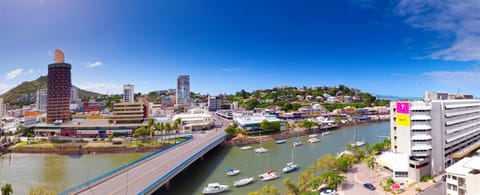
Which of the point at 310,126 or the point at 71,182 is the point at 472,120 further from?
the point at 71,182

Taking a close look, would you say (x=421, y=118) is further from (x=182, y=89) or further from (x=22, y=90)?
(x=22, y=90)

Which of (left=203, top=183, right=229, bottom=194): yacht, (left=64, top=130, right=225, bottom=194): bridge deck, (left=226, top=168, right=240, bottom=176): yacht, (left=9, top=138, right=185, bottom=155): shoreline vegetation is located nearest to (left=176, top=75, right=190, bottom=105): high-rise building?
(left=9, top=138, right=185, bottom=155): shoreline vegetation

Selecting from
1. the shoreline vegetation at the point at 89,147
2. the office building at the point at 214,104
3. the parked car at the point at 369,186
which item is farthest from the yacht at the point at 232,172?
the office building at the point at 214,104

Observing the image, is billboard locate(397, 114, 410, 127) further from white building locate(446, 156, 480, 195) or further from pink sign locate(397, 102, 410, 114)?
white building locate(446, 156, 480, 195)

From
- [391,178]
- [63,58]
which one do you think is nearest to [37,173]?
[391,178]

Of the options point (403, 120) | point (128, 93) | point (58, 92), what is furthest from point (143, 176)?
point (128, 93)

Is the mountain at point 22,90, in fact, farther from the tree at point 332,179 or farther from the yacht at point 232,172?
the tree at point 332,179

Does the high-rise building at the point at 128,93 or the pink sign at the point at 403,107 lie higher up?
the high-rise building at the point at 128,93
